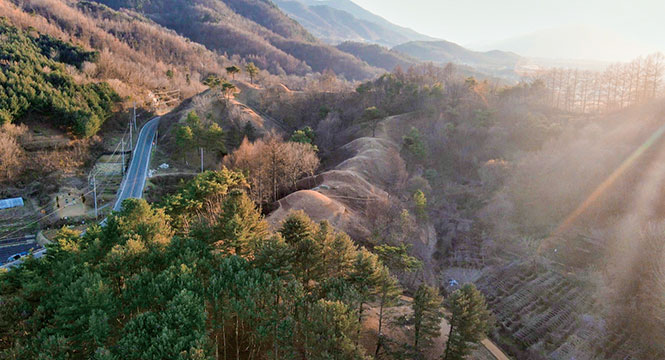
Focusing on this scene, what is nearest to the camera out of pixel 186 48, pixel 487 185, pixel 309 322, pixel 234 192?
pixel 309 322

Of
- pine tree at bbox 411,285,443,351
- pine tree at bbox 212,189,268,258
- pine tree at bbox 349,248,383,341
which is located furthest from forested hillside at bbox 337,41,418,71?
pine tree at bbox 411,285,443,351

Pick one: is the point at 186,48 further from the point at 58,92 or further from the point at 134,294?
the point at 134,294

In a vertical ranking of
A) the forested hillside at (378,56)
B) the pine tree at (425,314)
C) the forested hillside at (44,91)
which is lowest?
the pine tree at (425,314)

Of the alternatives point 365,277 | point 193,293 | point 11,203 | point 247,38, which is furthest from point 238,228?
point 247,38

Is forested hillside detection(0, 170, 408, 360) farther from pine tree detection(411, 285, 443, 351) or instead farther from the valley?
pine tree detection(411, 285, 443, 351)

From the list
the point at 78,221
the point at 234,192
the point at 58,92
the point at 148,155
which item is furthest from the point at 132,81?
the point at 234,192

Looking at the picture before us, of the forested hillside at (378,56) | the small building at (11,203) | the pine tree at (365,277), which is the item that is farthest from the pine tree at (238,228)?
the forested hillside at (378,56)

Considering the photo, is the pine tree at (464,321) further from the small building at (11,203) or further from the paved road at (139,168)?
the small building at (11,203)
